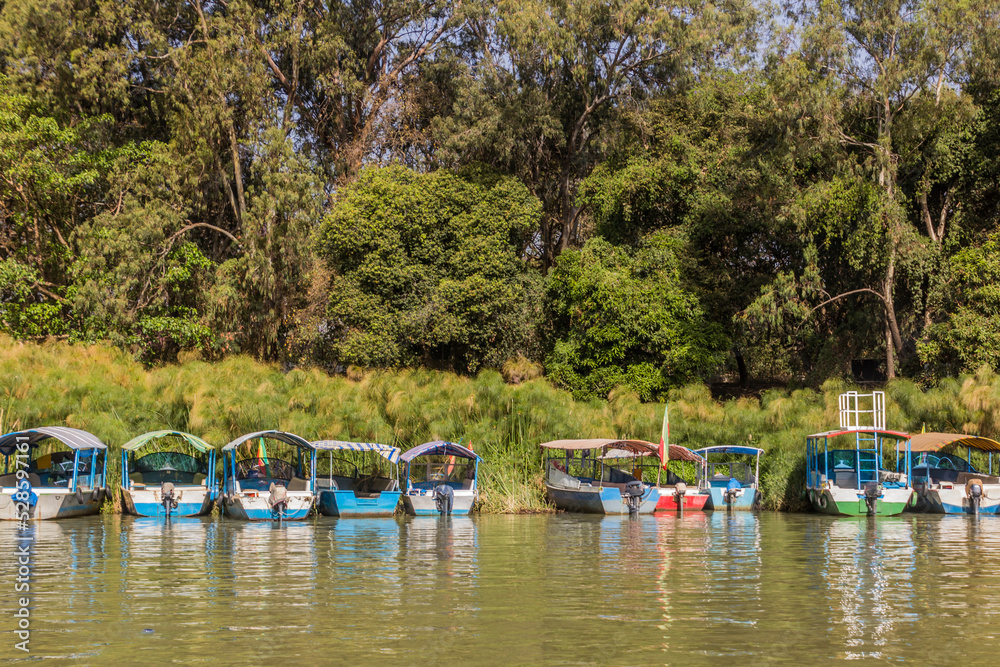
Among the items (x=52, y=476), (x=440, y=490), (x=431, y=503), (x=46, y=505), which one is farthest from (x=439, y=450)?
(x=52, y=476)

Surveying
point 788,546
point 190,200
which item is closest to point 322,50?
point 190,200

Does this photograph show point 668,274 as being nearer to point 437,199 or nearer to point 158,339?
point 437,199

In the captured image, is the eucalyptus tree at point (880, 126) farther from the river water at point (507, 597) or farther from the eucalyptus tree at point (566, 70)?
the river water at point (507, 597)

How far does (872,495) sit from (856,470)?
147 centimetres

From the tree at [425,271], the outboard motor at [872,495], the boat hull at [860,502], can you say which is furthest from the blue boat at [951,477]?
the tree at [425,271]

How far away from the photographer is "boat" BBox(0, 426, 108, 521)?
2925 cm

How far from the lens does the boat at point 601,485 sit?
108 ft

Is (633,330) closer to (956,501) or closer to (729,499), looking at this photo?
(729,499)

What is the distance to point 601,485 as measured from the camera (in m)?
33.5

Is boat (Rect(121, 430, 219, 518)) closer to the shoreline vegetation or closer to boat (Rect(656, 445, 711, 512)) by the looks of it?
the shoreline vegetation

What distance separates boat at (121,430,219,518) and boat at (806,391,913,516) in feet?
63.0

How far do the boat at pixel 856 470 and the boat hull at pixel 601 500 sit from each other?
5359mm

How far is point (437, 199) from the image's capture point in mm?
45625

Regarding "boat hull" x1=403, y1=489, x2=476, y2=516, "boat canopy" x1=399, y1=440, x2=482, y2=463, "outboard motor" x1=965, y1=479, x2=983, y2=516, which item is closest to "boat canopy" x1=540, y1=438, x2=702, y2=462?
"boat canopy" x1=399, y1=440, x2=482, y2=463
